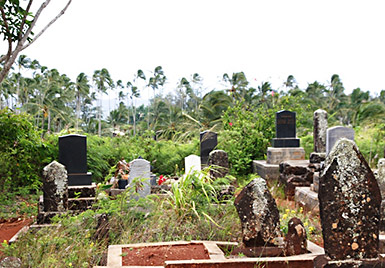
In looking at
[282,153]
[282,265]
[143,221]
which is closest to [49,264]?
[143,221]

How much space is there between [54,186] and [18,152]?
389cm

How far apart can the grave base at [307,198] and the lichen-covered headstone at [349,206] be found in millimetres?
4480

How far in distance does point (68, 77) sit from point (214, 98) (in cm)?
3982

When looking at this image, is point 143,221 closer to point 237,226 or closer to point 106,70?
point 237,226

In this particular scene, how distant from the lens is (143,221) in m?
Result: 5.98

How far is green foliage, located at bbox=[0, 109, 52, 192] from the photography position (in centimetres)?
1018

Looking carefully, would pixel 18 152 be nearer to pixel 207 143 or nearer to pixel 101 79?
pixel 207 143

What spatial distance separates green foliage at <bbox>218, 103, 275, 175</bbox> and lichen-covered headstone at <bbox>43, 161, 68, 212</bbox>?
6.85m

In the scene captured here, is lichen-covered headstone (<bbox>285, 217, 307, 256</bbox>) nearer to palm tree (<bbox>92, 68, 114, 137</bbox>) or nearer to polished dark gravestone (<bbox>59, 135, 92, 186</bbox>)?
→ polished dark gravestone (<bbox>59, 135, 92, 186</bbox>)

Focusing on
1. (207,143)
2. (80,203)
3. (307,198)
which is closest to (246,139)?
(207,143)

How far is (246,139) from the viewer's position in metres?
13.8

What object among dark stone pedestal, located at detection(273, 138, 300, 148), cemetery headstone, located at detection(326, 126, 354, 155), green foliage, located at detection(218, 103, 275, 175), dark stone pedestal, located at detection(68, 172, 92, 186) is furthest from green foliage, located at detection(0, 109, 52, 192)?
cemetery headstone, located at detection(326, 126, 354, 155)

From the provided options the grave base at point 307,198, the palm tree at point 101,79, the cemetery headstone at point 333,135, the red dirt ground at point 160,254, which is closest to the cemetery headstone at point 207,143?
the grave base at point 307,198

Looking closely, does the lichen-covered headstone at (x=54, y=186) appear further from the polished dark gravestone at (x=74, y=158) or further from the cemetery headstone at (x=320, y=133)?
the cemetery headstone at (x=320, y=133)
